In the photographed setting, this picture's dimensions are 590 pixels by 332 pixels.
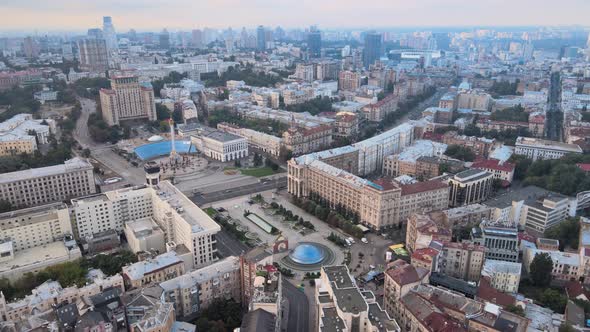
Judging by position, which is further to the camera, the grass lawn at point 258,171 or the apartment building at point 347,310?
the grass lawn at point 258,171

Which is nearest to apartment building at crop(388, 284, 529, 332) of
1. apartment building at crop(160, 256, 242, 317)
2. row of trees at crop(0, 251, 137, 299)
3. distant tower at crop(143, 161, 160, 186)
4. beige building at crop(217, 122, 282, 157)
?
apartment building at crop(160, 256, 242, 317)

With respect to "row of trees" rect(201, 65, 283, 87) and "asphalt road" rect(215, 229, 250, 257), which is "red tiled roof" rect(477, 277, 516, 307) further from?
"row of trees" rect(201, 65, 283, 87)

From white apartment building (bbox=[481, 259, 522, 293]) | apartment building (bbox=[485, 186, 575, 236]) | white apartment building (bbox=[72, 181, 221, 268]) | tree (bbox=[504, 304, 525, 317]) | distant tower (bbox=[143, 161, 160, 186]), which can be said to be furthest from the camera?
distant tower (bbox=[143, 161, 160, 186])

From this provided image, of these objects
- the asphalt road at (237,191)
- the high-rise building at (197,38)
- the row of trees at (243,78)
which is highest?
the high-rise building at (197,38)

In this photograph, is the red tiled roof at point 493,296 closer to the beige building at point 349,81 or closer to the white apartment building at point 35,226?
the white apartment building at point 35,226

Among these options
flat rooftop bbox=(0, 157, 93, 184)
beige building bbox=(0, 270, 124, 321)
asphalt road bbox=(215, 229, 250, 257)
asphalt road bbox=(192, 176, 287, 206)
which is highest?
flat rooftop bbox=(0, 157, 93, 184)

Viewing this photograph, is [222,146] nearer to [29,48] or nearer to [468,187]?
[468,187]

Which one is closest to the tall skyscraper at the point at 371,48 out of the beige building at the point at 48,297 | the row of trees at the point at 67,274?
the row of trees at the point at 67,274
